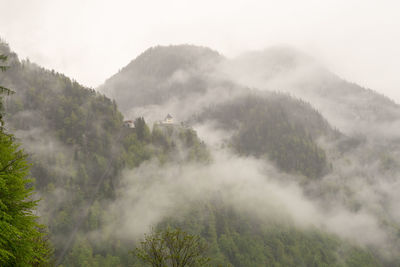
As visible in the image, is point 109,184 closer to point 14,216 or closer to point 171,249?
point 171,249

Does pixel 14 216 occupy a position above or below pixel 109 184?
below

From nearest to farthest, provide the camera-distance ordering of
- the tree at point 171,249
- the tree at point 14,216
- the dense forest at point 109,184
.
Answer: the tree at point 14,216
the tree at point 171,249
the dense forest at point 109,184

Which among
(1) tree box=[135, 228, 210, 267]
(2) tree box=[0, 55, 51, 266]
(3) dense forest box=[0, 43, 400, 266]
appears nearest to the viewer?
(2) tree box=[0, 55, 51, 266]

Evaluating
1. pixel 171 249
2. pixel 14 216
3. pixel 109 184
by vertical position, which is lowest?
pixel 14 216

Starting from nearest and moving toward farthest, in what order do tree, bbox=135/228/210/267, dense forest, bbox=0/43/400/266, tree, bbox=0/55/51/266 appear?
tree, bbox=0/55/51/266 → tree, bbox=135/228/210/267 → dense forest, bbox=0/43/400/266

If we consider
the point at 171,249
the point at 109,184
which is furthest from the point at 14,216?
the point at 109,184

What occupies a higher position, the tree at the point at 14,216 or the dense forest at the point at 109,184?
the dense forest at the point at 109,184

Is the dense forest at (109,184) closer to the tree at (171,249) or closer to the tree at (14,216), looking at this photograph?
the tree at (171,249)

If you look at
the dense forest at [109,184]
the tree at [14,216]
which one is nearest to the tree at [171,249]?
the tree at [14,216]

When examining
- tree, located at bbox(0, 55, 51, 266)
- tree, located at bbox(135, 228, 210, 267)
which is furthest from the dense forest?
tree, located at bbox(0, 55, 51, 266)

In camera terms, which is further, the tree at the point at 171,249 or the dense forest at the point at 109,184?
the dense forest at the point at 109,184

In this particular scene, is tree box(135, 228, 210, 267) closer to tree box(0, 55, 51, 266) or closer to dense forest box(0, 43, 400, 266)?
tree box(0, 55, 51, 266)

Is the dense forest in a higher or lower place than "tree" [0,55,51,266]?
higher

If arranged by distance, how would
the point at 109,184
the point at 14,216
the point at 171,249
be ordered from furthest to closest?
1. the point at 109,184
2. the point at 171,249
3. the point at 14,216
